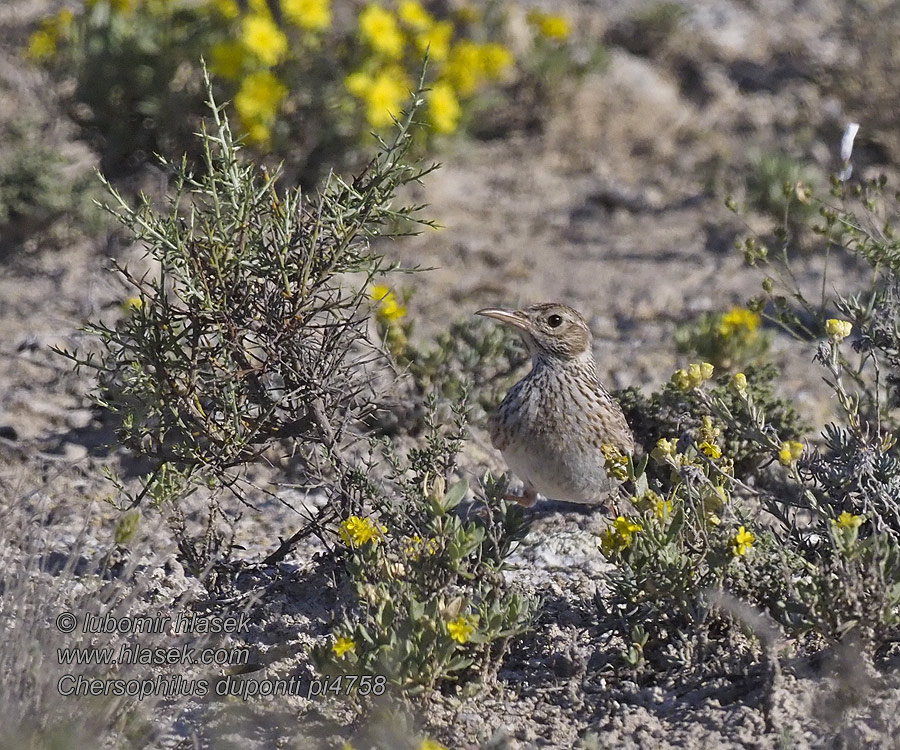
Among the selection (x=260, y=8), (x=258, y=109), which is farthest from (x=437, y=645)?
(x=260, y=8)

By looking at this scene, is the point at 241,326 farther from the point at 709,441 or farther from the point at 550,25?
the point at 550,25

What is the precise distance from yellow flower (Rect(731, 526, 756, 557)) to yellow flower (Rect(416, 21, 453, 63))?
16.4ft

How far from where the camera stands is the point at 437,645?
378 centimetres

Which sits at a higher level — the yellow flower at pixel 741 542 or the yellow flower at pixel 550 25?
the yellow flower at pixel 550 25

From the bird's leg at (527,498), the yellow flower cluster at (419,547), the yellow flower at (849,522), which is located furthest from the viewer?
the bird's leg at (527,498)

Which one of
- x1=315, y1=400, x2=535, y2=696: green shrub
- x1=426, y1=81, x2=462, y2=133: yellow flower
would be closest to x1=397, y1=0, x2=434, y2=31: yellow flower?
x1=426, y1=81, x2=462, y2=133: yellow flower

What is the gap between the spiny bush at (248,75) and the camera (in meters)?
7.45

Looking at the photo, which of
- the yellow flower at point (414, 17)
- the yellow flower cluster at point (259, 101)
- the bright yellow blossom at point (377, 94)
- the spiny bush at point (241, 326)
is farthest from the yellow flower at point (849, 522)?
the yellow flower at point (414, 17)

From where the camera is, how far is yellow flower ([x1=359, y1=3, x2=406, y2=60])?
25.0 ft

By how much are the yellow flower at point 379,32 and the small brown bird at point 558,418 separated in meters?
2.95

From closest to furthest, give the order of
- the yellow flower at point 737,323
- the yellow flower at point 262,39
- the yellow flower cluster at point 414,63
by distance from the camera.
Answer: the yellow flower at point 737,323 → the yellow flower at point 262,39 → the yellow flower cluster at point 414,63

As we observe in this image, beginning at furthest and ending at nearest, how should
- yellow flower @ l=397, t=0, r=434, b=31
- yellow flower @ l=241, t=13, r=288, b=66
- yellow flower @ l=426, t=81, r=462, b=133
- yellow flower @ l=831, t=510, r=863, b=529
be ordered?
yellow flower @ l=397, t=0, r=434, b=31, yellow flower @ l=426, t=81, r=462, b=133, yellow flower @ l=241, t=13, r=288, b=66, yellow flower @ l=831, t=510, r=863, b=529

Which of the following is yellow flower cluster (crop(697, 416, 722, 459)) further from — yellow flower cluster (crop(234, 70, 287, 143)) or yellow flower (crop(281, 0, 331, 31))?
yellow flower (crop(281, 0, 331, 31))

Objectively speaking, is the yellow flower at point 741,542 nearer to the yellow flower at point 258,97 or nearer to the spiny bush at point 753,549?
the spiny bush at point 753,549
